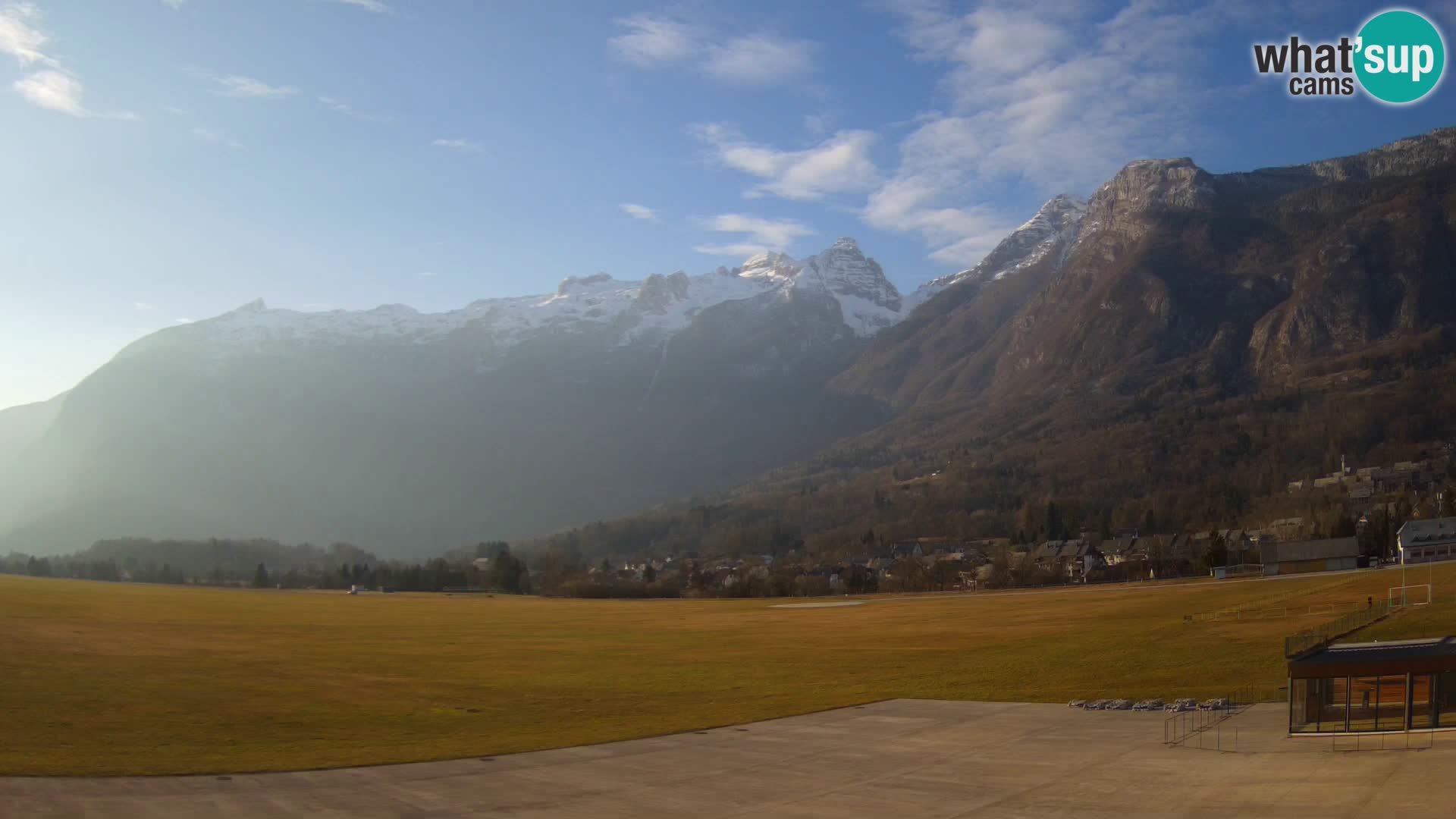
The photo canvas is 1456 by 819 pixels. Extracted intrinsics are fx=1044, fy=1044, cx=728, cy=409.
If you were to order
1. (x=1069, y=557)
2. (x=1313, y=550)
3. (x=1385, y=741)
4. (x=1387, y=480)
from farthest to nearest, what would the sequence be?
1. (x=1387, y=480)
2. (x=1069, y=557)
3. (x=1313, y=550)
4. (x=1385, y=741)

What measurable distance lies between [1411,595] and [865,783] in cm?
5065

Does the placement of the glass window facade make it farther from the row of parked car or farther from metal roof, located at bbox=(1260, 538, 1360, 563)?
metal roof, located at bbox=(1260, 538, 1360, 563)

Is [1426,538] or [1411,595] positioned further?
[1426,538]

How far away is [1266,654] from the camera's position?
4788cm

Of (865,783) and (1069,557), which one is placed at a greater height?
(1069,557)

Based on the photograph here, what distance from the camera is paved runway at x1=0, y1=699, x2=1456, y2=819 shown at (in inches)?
1037

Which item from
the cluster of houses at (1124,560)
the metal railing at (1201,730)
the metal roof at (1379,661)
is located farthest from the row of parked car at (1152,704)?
the cluster of houses at (1124,560)

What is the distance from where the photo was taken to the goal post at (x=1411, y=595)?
59.1 metres

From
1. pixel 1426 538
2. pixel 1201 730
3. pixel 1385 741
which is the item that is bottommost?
pixel 1201 730

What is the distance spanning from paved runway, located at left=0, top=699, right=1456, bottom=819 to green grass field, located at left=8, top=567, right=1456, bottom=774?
2.81 metres

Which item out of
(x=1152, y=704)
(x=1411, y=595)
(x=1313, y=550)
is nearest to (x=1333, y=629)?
(x=1152, y=704)

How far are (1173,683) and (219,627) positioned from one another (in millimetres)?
65242

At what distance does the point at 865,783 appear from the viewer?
101 feet

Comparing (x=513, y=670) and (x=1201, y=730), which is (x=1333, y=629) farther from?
(x=513, y=670)
